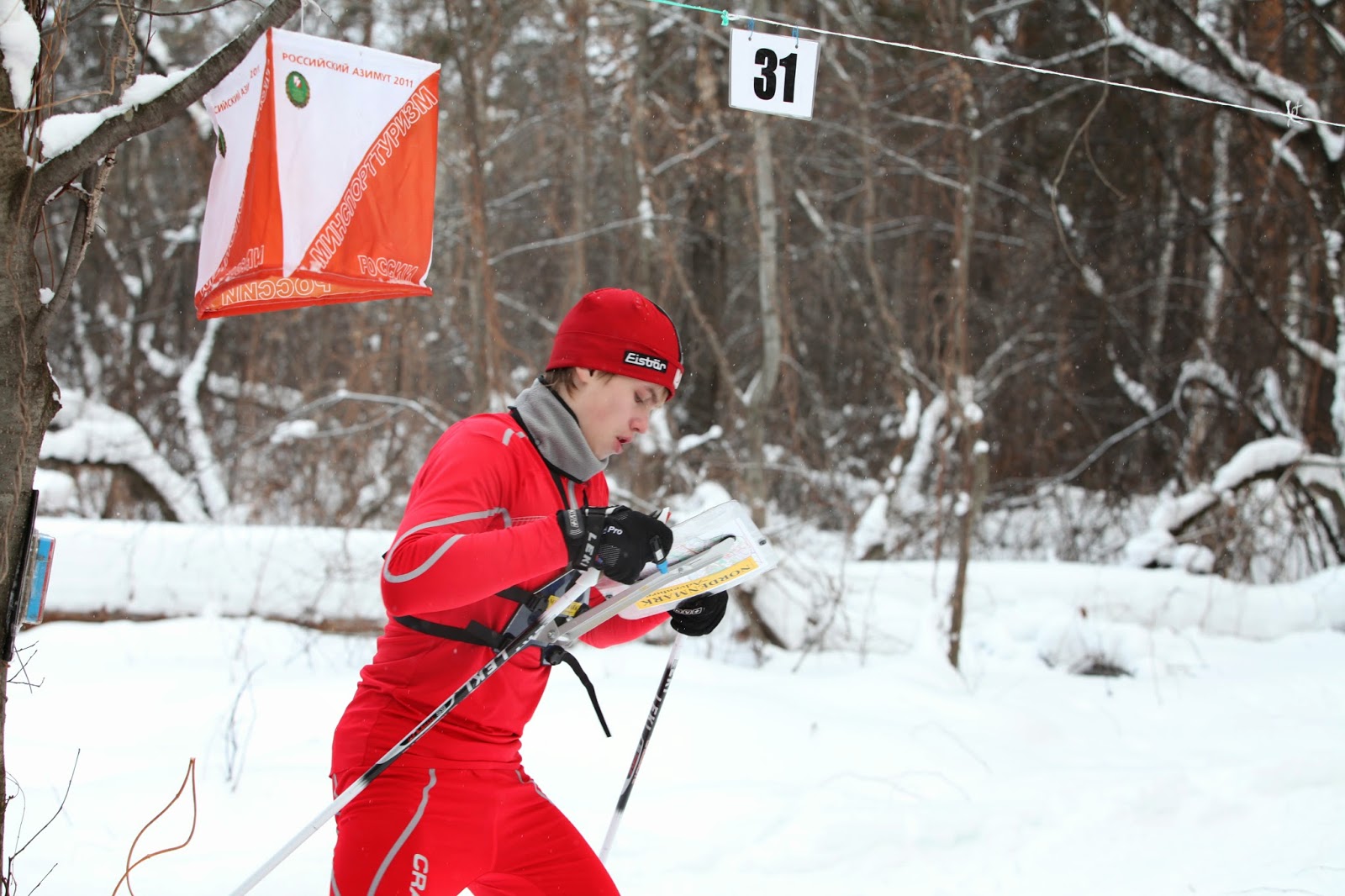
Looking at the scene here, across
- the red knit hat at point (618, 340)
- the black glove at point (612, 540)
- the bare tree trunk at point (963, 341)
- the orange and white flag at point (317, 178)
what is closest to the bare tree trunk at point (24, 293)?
the orange and white flag at point (317, 178)

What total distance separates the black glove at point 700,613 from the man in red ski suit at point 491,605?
0.07 ft

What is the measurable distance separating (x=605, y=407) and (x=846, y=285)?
12.9 meters

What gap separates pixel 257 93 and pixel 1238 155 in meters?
11.5

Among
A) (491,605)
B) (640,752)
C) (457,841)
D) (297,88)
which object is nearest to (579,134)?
(297,88)

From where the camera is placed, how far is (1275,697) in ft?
20.6

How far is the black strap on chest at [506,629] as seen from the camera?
2275 mm

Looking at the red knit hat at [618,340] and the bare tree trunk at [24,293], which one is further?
the red knit hat at [618,340]

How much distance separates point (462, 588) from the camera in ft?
6.61

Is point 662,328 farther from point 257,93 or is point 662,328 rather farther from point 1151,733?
point 1151,733

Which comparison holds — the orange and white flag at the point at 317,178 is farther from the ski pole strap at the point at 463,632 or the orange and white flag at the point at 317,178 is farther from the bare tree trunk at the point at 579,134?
the bare tree trunk at the point at 579,134

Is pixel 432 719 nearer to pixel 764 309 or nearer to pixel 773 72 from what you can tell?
pixel 773 72

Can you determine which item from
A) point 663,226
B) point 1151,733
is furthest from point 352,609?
point 1151,733

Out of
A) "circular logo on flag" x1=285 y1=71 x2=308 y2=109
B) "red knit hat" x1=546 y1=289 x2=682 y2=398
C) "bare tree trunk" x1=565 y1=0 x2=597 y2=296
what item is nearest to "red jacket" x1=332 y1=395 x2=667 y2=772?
"red knit hat" x1=546 y1=289 x2=682 y2=398

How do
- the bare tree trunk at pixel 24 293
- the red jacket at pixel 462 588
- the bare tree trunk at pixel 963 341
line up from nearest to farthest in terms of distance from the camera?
1. the red jacket at pixel 462 588
2. the bare tree trunk at pixel 24 293
3. the bare tree trunk at pixel 963 341
